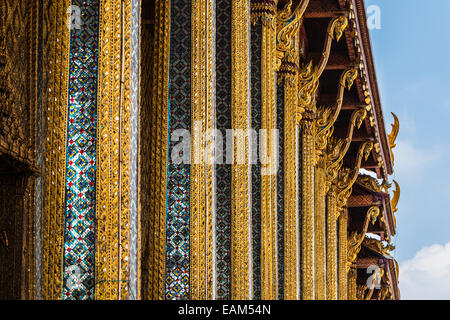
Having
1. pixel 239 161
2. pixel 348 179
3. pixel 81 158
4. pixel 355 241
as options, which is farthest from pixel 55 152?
pixel 355 241

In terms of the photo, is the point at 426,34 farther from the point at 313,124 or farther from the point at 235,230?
the point at 235,230

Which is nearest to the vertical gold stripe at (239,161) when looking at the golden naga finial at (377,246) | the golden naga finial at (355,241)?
the golden naga finial at (355,241)

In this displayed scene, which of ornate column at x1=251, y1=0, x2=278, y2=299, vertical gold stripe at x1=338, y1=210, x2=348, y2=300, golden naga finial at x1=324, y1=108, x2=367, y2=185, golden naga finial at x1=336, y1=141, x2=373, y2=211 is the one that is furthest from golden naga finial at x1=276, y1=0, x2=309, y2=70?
vertical gold stripe at x1=338, y1=210, x2=348, y2=300

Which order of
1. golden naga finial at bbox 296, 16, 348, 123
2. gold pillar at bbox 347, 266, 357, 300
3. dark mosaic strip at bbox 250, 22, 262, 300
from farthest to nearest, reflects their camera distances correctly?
gold pillar at bbox 347, 266, 357, 300 → golden naga finial at bbox 296, 16, 348, 123 → dark mosaic strip at bbox 250, 22, 262, 300

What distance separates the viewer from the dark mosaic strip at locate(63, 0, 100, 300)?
579 centimetres

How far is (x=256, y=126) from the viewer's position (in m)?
11.3

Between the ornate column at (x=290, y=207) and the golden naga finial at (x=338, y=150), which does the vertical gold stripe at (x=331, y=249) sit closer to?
the golden naga finial at (x=338, y=150)

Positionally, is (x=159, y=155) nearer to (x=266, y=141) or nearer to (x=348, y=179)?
(x=266, y=141)

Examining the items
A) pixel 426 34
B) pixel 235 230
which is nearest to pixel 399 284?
pixel 426 34

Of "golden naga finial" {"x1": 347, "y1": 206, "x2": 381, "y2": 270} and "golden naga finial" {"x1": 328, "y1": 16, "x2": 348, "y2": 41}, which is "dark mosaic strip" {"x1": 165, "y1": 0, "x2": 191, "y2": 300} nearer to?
"golden naga finial" {"x1": 328, "y1": 16, "x2": 348, "y2": 41}

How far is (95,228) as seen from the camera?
579cm

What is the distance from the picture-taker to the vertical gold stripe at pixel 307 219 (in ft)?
49.1

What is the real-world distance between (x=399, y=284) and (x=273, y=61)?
21526 millimetres

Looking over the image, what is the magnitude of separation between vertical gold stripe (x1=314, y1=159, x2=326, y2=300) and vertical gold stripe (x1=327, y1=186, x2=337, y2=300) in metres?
1.47
